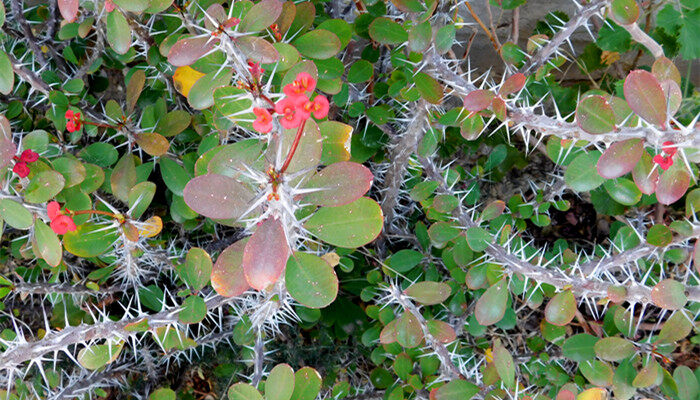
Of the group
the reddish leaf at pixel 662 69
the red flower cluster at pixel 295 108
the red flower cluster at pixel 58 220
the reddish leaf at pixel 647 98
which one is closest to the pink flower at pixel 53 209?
the red flower cluster at pixel 58 220

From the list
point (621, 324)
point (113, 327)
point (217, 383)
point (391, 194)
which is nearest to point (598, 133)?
point (621, 324)

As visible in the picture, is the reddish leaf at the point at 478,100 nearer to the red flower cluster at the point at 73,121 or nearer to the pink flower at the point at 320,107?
the pink flower at the point at 320,107

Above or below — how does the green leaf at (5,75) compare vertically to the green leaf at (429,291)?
above

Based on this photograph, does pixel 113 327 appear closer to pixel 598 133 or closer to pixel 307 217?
pixel 307 217

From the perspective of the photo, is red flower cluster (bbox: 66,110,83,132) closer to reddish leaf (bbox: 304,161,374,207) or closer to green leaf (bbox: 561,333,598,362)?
reddish leaf (bbox: 304,161,374,207)

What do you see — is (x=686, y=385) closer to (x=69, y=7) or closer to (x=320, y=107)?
(x=320, y=107)

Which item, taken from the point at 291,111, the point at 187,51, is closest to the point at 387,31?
the point at 187,51
